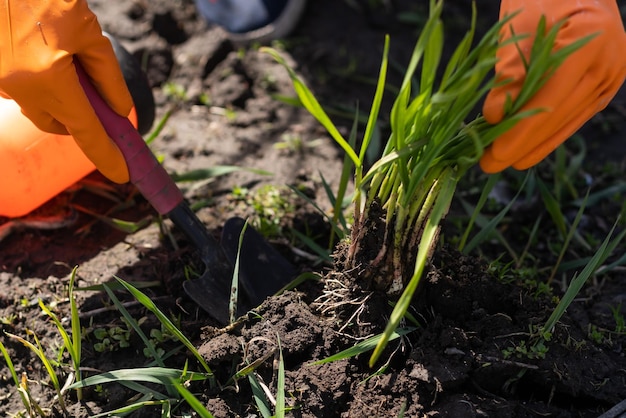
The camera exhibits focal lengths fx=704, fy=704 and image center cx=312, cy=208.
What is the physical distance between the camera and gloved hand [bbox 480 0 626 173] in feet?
3.94

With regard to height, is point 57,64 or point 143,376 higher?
point 57,64

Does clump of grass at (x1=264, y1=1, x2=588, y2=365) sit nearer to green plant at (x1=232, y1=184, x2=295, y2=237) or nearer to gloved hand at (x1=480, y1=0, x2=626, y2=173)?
gloved hand at (x1=480, y1=0, x2=626, y2=173)

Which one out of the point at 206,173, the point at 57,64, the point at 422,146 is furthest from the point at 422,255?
the point at 206,173

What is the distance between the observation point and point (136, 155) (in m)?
1.55

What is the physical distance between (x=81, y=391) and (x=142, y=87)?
0.78 meters

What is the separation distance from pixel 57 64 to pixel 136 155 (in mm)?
255

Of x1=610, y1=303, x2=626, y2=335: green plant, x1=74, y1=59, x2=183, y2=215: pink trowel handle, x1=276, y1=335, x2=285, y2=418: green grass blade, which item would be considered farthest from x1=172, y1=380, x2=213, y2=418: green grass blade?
x1=610, y1=303, x2=626, y2=335: green plant

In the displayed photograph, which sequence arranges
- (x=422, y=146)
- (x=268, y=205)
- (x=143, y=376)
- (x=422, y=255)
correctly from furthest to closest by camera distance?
(x=268, y=205), (x=143, y=376), (x=422, y=146), (x=422, y=255)

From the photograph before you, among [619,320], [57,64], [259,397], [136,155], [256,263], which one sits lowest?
[619,320]

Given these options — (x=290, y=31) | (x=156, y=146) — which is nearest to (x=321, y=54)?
(x=290, y=31)

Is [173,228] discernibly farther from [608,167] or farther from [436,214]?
[608,167]

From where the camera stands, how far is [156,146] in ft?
7.02

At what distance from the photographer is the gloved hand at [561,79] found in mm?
1201

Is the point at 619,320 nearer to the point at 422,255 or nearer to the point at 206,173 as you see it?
the point at 422,255
